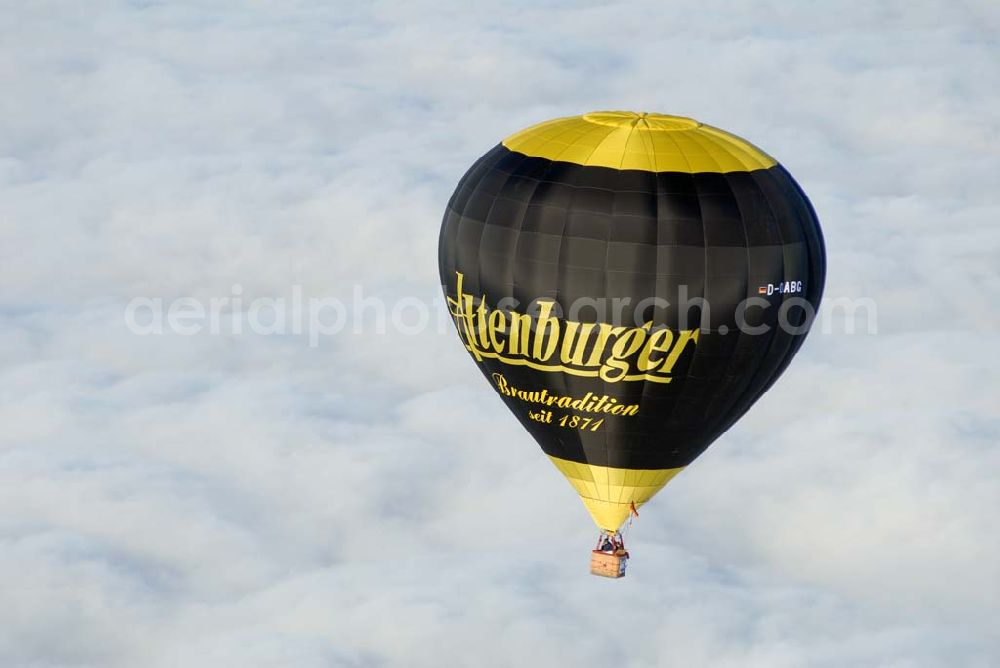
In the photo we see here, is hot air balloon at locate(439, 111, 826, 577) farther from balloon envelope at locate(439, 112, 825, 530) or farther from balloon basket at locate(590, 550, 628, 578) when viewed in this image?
balloon basket at locate(590, 550, 628, 578)

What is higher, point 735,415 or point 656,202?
point 656,202

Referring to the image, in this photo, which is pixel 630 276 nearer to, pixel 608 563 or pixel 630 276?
pixel 630 276

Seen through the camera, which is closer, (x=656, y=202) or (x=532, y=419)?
(x=656, y=202)

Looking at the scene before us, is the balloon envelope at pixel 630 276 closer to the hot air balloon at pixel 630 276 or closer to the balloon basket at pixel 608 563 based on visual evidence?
the hot air balloon at pixel 630 276

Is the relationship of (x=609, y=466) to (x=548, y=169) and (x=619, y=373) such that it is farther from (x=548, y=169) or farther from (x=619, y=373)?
(x=548, y=169)

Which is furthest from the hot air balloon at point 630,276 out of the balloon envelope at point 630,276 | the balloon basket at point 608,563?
the balloon basket at point 608,563

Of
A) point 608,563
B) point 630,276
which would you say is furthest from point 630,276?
point 608,563

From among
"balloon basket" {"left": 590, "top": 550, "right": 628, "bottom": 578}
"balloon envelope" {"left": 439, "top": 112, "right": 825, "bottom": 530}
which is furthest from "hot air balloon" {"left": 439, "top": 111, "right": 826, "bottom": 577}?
"balloon basket" {"left": 590, "top": 550, "right": 628, "bottom": 578}

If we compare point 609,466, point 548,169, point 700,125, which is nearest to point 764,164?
point 700,125
